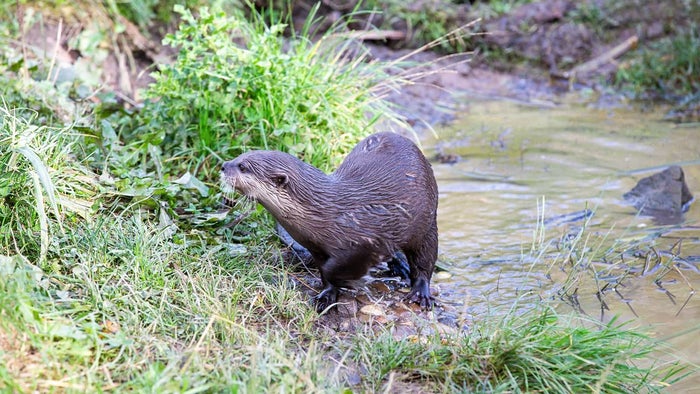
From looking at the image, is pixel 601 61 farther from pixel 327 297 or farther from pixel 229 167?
pixel 229 167

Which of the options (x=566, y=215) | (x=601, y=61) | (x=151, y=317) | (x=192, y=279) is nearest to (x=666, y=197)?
(x=566, y=215)

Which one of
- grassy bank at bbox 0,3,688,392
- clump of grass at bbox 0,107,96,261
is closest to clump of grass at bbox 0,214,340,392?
grassy bank at bbox 0,3,688,392

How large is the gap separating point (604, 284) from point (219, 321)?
2.27 meters

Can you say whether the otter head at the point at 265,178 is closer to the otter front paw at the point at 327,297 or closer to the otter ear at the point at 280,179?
the otter ear at the point at 280,179

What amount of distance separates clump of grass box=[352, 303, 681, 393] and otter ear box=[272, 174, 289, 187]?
Answer: 86cm

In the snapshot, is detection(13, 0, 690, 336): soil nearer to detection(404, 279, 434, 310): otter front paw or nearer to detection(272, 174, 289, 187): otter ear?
detection(404, 279, 434, 310): otter front paw

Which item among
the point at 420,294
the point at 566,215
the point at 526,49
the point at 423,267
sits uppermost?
the point at 423,267

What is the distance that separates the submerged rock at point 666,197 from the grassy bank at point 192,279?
1941 mm

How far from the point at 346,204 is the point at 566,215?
223cm

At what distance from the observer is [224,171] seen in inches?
144

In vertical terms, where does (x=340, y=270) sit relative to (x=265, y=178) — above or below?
below

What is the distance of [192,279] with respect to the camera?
342cm

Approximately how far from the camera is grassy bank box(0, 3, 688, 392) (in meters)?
2.77

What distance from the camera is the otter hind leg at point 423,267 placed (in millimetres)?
A: 3969
